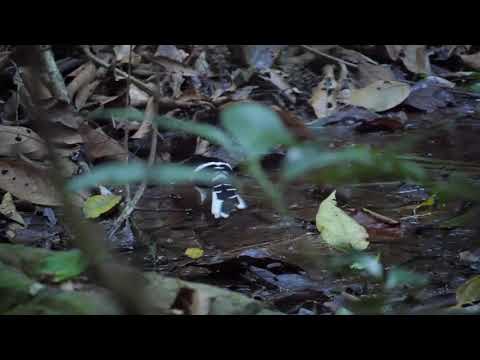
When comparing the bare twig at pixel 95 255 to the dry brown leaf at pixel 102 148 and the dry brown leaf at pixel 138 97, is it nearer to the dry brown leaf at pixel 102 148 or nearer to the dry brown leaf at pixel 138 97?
the dry brown leaf at pixel 102 148

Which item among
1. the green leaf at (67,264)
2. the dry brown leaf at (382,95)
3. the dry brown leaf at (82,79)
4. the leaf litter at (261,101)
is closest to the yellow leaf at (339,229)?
the leaf litter at (261,101)

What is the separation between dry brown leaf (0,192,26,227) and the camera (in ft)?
9.08

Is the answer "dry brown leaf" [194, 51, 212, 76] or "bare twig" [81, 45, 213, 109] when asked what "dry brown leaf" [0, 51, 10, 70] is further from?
"dry brown leaf" [194, 51, 212, 76]

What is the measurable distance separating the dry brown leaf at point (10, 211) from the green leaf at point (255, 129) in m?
2.12

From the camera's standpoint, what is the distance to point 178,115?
4141mm

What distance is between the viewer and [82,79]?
4.16m

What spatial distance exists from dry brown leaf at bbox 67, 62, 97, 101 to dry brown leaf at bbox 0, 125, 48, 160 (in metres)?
0.78

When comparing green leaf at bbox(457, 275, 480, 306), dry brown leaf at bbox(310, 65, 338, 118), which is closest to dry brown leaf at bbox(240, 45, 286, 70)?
dry brown leaf at bbox(310, 65, 338, 118)

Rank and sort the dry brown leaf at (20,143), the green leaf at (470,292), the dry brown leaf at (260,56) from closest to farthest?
the green leaf at (470,292) → the dry brown leaf at (20,143) → the dry brown leaf at (260,56)

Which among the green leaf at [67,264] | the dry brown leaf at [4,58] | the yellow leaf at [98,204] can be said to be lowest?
the yellow leaf at [98,204]

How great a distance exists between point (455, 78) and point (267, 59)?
1.33m

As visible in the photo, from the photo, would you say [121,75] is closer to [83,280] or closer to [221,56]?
[221,56]

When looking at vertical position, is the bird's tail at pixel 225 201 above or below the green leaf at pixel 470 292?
below

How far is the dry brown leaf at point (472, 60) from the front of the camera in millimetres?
5198
